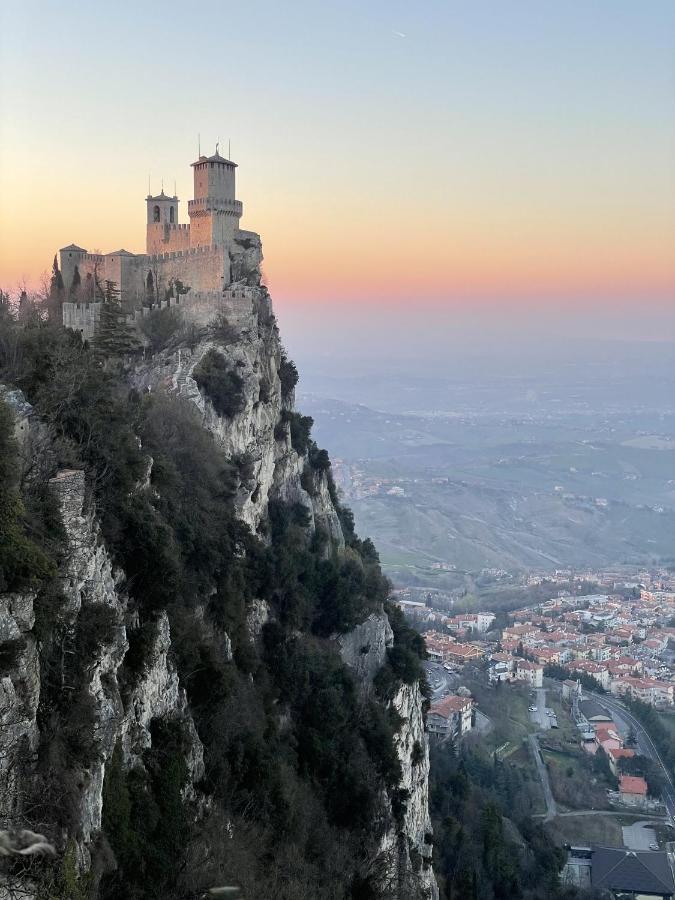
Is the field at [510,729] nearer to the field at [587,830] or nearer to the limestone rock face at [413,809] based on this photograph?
the field at [587,830]

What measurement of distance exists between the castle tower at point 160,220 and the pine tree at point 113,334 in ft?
12.9

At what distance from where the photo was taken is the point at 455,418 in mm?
196125

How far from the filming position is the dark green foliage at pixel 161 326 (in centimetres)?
2741

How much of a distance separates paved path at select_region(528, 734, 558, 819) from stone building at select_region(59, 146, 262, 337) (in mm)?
26400

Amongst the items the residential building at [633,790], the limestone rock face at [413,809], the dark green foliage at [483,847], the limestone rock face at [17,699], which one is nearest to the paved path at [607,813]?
the residential building at [633,790]

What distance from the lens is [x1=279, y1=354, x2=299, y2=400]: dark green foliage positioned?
102 feet

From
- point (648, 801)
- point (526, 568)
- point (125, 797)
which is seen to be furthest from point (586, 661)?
point (125, 797)

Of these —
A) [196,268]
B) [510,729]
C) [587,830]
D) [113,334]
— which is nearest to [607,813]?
[587,830]

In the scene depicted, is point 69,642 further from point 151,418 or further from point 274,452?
point 274,452

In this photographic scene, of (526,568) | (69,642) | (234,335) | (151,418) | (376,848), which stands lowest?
(526,568)

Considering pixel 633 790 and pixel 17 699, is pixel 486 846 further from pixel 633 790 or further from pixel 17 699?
Result: pixel 17 699

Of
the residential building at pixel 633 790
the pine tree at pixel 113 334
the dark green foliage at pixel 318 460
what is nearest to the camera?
the pine tree at pixel 113 334

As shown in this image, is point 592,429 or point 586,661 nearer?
point 586,661

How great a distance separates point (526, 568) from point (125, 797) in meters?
88.4
